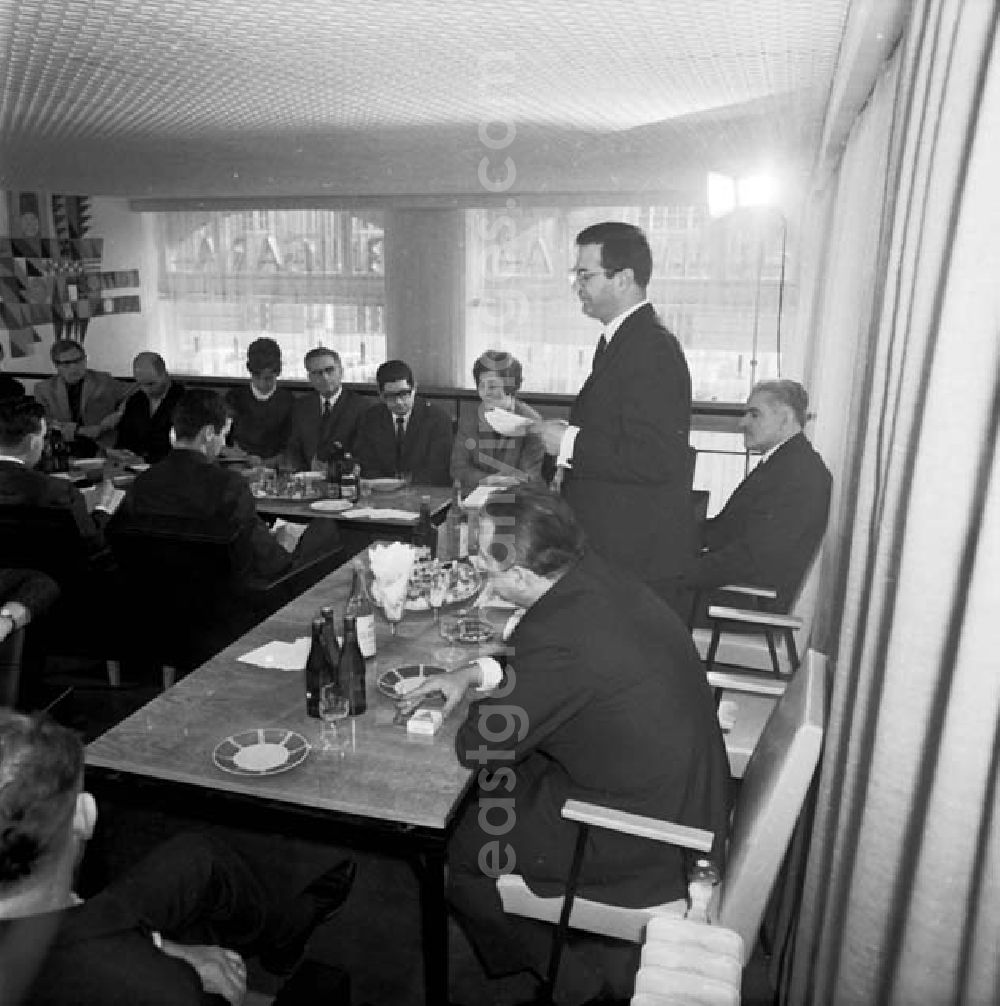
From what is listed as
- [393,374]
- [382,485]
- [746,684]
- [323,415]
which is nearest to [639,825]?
[746,684]

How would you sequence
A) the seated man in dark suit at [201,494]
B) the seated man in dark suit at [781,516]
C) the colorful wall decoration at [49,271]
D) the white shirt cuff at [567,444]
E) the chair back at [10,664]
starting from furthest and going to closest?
the colorful wall decoration at [49,271] < the seated man in dark suit at [201,494] < the seated man in dark suit at [781,516] < the chair back at [10,664] < the white shirt cuff at [567,444]

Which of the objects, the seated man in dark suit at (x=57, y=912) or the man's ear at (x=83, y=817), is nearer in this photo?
the seated man in dark suit at (x=57, y=912)

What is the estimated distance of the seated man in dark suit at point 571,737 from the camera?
1.92 meters

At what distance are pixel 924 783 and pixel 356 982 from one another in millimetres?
1765

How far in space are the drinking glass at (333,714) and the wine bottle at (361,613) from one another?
0.06 meters

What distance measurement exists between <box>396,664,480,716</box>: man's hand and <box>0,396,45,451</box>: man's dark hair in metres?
2.22

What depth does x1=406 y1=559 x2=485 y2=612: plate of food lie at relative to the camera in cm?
283

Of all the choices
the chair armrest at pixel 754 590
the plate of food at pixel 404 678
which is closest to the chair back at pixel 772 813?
the plate of food at pixel 404 678

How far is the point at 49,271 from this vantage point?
746 cm

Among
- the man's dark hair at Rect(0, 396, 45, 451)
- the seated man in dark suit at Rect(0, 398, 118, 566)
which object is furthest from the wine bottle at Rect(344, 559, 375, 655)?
the man's dark hair at Rect(0, 396, 45, 451)

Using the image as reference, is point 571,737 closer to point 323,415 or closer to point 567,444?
point 567,444

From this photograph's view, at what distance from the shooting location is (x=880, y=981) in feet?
3.87

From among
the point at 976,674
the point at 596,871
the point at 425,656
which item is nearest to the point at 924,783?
the point at 976,674

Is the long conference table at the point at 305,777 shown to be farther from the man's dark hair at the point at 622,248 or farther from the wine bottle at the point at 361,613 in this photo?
the man's dark hair at the point at 622,248
